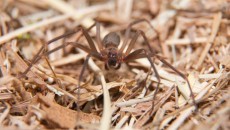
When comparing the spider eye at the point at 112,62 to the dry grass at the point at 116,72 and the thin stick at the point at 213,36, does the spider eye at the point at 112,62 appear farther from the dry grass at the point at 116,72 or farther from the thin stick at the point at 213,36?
the thin stick at the point at 213,36

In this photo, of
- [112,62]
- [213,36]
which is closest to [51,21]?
[112,62]

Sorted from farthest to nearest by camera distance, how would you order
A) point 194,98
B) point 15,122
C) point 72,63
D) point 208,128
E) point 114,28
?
point 114,28 → point 72,63 → point 194,98 → point 15,122 → point 208,128

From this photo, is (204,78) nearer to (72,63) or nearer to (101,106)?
(101,106)

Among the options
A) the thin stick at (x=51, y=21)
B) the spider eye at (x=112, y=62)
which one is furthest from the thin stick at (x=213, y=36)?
the thin stick at (x=51, y=21)

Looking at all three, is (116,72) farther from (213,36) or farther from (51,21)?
(213,36)

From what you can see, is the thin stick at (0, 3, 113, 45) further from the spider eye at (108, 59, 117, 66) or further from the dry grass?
the spider eye at (108, 59, 117, 66)

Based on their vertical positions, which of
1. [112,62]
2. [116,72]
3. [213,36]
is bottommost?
[116,72]

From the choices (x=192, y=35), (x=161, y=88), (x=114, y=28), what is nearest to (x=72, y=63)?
(x=114, y=28)

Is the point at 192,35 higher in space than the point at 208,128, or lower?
higher
